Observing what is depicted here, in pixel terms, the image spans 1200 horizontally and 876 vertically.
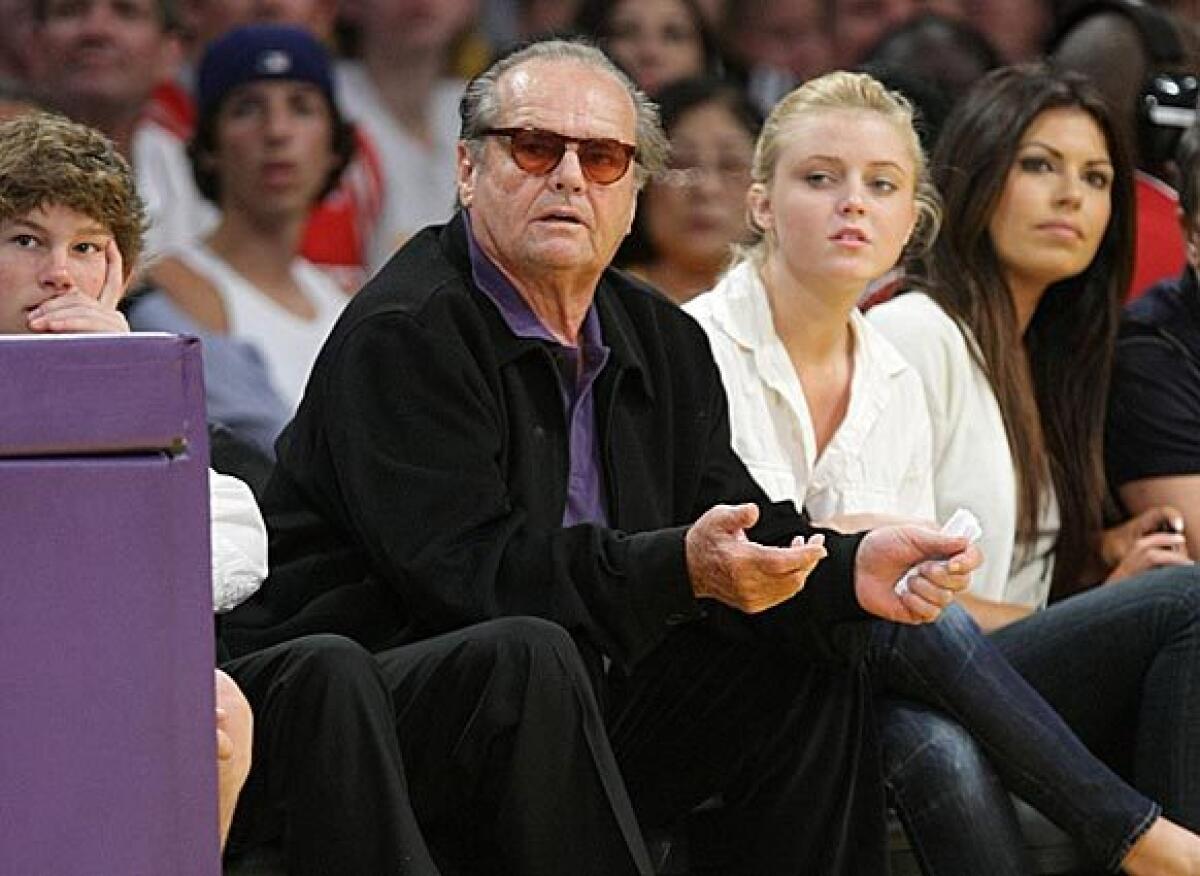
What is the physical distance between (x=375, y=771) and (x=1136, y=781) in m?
1.14

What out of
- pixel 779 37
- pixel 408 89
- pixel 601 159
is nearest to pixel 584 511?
pixel 601 159

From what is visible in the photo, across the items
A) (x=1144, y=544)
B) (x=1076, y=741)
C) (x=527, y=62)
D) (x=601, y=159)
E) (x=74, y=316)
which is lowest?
(x=1076, y=741)

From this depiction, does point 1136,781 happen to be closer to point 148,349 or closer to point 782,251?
point 782,251

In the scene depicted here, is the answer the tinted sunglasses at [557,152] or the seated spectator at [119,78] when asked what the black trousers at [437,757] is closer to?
the tinted sunglasses at [557,152]

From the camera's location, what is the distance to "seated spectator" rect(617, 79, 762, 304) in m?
4.22

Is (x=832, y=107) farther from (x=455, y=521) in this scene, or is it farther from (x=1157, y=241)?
(x=1157, y=241)

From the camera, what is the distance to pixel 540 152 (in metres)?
2.86

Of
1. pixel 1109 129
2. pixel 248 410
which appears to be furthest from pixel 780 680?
pixel 248 410

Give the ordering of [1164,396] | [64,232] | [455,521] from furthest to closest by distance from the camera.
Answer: [1164,396] → [455,521] → [64,232]

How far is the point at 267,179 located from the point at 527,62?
1.75 meters

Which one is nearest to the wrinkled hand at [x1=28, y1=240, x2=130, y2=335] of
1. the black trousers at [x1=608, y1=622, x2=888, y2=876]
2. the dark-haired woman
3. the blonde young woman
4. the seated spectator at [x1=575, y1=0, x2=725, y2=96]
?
the black trousers at [x1=608, y1=622, x2=888, y2=876]

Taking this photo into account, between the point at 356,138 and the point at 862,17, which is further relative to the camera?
the point at 862,17

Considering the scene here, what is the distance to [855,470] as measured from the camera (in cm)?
319

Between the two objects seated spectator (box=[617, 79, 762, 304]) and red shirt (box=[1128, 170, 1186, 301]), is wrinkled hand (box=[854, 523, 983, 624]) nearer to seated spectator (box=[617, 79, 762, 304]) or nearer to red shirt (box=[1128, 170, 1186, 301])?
seated spectator (box=[617, 79, 762, 304])
